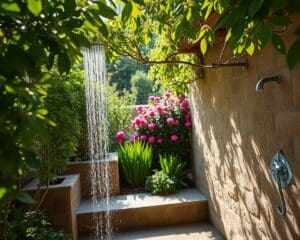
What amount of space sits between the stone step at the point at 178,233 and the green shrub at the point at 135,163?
102cm

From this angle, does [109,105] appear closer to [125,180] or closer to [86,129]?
[86,129]

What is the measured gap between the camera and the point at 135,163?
459cm

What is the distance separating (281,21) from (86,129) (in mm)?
4049

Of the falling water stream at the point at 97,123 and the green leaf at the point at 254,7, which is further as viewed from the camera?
the falling water stream at the point at 97,123

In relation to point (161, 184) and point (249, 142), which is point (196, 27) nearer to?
point (249, 142)

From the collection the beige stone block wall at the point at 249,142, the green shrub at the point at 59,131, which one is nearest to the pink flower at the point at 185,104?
the beige stone block wall at the point at 249,142

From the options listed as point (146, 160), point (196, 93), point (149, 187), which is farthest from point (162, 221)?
point (196, 93)

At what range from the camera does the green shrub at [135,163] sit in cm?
461

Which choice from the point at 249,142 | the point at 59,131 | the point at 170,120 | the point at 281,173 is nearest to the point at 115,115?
the point at 170,120

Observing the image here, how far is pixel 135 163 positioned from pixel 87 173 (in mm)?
681

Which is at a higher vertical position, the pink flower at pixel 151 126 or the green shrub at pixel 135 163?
the pink flower at pixel 151 126

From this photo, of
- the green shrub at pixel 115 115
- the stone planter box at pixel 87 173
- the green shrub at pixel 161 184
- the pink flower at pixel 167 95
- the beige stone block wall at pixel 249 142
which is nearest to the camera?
the beige stone block wall at pixel 249 142

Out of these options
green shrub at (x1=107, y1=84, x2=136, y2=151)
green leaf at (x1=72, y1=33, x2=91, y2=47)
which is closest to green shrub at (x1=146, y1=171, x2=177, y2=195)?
green shrub at (x1=107, y1=84, x2=136, y2=151)

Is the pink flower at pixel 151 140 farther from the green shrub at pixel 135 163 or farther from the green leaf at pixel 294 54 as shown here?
the green leaf at pixel 294 54
